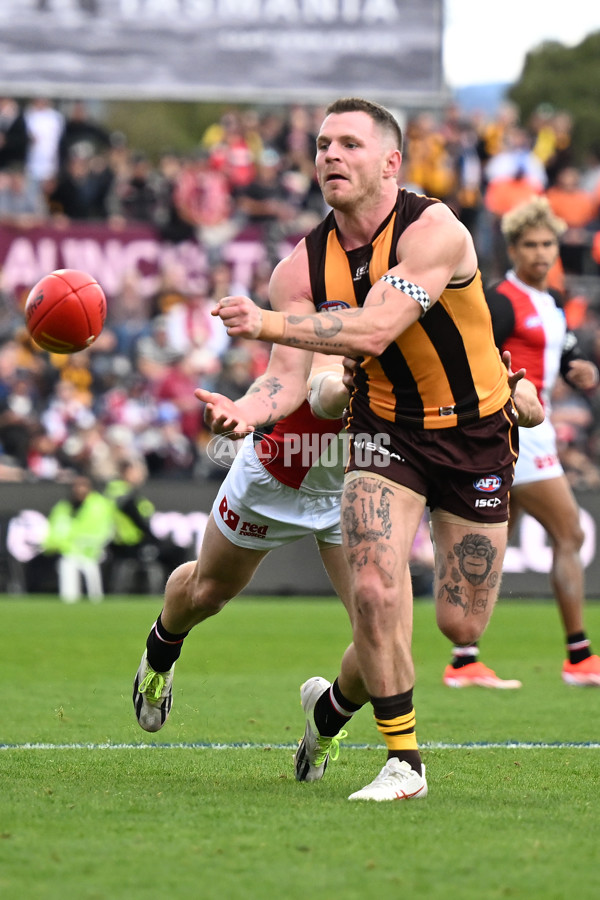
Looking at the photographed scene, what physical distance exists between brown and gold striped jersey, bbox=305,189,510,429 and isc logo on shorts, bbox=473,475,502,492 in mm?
231

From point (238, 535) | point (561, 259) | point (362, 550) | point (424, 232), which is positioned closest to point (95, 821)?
point (362, 550)

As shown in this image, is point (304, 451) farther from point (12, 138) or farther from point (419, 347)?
point (12, 138)

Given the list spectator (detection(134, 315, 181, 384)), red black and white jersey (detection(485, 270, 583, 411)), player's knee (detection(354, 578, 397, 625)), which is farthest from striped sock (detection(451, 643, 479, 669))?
spectator (detection(134, 315, 181, 384))

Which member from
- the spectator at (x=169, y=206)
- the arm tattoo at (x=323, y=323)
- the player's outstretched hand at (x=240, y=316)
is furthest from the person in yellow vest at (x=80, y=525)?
the player's outstretched hand at (x=240, y=316)

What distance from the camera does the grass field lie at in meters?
3.63

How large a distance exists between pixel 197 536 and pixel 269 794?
1059 cm

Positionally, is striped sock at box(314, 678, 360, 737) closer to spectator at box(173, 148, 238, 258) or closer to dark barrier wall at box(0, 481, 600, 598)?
dark barrier wall at box(0, 481, 600, 598)

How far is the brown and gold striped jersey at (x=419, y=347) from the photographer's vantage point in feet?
16.9

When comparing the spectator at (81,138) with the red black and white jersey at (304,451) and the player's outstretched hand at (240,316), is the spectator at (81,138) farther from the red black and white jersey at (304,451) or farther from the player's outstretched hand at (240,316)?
the player's outstretched hand at (240,316)

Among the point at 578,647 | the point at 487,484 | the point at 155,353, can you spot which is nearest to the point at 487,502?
the point at 487,484

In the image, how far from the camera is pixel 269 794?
5012 mm

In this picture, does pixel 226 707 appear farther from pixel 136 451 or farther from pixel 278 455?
pixel 136 451

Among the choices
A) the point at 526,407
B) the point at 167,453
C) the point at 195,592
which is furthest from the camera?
the point at 167,453

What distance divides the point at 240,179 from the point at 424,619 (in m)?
8.67
